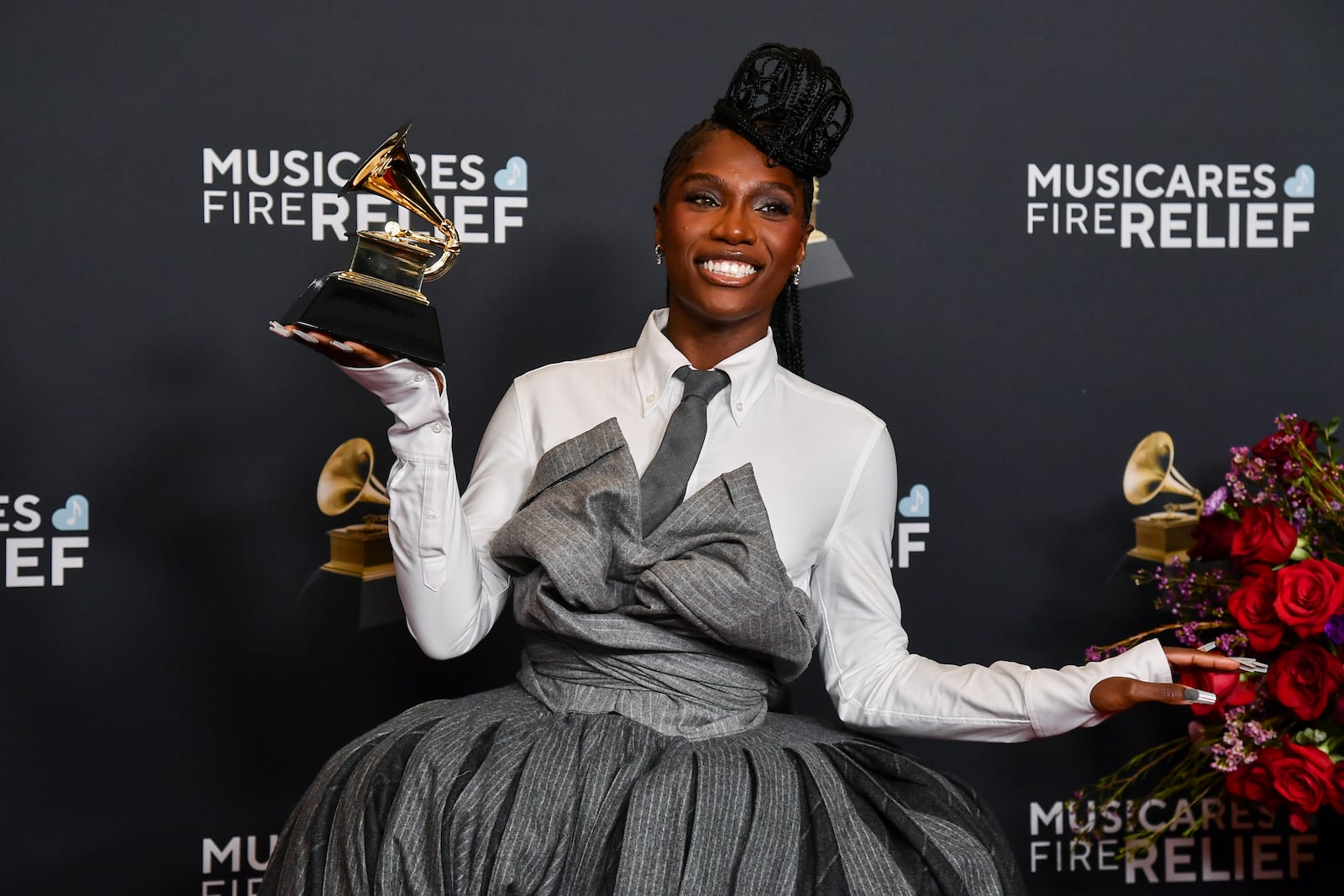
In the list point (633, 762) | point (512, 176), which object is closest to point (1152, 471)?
point (512, 176)

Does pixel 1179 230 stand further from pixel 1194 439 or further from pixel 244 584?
pixel 244 584

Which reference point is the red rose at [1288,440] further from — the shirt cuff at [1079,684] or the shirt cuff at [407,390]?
the shirt cuff at [407,390]

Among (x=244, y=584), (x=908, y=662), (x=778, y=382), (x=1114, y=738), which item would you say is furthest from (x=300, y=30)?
(x=1114, y=738)

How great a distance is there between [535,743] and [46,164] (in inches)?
61.4

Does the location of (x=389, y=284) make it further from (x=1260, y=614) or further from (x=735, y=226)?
(x=1260, y=614)

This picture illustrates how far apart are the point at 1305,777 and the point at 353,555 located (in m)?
1.67

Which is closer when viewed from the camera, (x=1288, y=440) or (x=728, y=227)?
(x=728, y=227)

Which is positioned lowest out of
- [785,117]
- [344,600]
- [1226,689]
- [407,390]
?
[1226,689]

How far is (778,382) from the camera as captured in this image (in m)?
1.95

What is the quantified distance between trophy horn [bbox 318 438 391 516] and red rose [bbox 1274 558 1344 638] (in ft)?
5.09

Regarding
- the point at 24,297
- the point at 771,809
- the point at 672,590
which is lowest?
the point at 771,809

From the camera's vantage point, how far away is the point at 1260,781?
2162 mm

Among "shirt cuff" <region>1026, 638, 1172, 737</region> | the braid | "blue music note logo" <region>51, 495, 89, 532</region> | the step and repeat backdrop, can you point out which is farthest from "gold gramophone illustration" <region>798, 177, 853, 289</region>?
"blue music note logo" <region>51, 495, 89, 532</region>

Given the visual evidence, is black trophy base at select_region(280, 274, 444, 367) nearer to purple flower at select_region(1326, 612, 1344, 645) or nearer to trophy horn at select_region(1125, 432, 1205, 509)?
purple flower at select_region(1326, 612, 1344, 645)
